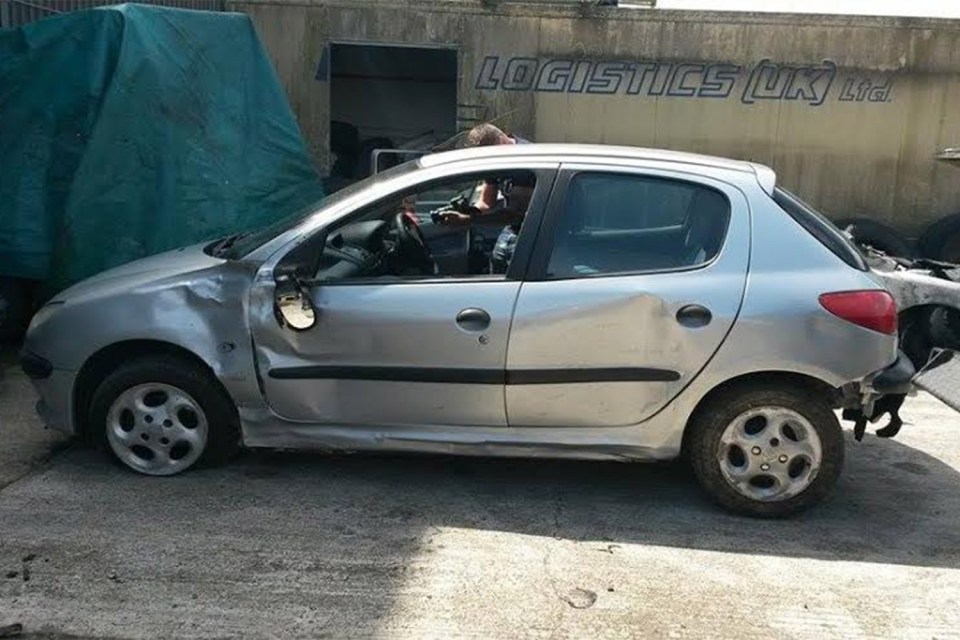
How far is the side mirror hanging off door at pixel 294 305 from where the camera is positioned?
13.7ft

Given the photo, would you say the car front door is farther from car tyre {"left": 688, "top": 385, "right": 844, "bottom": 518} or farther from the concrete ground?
car tyre {"left": 688, "top": 385, "right": 844, "bottom": 518}

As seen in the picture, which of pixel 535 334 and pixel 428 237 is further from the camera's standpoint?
pixel 428 237

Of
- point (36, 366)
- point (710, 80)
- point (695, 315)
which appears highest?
point (710, 80)

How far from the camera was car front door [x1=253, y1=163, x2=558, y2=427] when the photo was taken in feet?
13.5

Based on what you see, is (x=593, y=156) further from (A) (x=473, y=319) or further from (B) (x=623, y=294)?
(A) (x=473, y=319)

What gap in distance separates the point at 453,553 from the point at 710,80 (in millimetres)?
7586

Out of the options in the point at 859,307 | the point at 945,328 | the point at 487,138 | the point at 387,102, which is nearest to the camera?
the point at 859,307

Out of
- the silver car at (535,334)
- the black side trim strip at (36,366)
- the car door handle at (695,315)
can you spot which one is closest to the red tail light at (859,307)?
the silver car at (535,334)

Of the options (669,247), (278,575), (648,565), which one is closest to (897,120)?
(669,247)

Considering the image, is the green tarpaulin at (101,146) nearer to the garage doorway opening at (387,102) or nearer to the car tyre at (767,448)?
the garage doorway opening at (387,102)

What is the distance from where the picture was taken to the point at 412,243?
449 centimetres

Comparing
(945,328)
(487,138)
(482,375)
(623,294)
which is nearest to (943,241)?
(945,328)

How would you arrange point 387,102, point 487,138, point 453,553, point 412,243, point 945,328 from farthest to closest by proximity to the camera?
point 387,102 < point 945,328 < point 487,138 < point 412,243 < point 453,553

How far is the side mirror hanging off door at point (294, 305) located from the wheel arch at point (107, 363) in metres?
0.46
